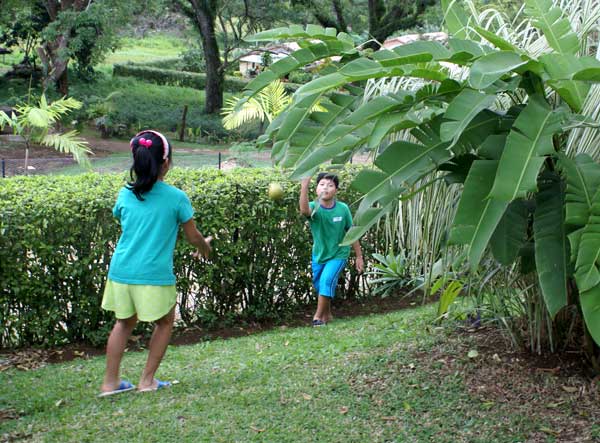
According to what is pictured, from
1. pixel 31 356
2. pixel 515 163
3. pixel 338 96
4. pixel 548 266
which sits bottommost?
pixel 31 356

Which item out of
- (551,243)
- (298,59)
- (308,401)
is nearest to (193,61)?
(308,401)

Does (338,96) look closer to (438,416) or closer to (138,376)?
(438,416)

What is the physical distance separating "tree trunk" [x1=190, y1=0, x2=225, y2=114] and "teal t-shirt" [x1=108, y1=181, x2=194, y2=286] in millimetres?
27624

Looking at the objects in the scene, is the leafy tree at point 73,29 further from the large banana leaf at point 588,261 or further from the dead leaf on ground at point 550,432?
the large banana leaf at point 588,261

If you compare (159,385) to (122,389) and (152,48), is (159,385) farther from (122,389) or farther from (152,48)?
(152,48)

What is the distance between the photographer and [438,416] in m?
4.50

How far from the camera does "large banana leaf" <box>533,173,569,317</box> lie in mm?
3652

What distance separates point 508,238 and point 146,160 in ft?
7.85

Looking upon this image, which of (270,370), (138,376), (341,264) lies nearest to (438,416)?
(270,370)

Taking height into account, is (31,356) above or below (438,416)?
below

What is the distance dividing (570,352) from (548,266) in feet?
4.74

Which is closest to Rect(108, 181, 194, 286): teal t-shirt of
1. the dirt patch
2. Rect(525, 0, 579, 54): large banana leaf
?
the dirt patch

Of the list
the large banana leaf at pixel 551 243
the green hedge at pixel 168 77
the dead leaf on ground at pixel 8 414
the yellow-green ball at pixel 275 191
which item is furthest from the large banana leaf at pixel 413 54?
the green hedge at pixel 168 77

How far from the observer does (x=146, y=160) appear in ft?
16.6
